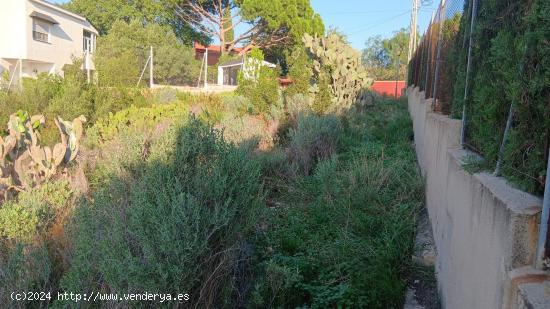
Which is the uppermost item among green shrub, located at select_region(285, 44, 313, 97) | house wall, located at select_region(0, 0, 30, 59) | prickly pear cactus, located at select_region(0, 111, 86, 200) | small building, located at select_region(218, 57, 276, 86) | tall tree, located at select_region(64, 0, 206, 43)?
tall tree, located at select_region(64, 0, 206, 43)

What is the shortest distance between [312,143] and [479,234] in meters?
5.89

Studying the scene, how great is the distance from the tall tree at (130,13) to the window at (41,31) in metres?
11.0

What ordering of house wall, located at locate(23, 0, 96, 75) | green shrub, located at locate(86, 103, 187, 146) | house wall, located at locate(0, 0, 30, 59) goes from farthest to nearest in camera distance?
house wall, located at locate(23, 0, 96, 75) → house wall, located at locate(0, 0, 30, 59) → green shrub, located at locate(86, 103, 187, 146)

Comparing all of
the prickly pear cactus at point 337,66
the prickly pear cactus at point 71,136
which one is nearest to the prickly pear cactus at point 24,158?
the prickly pear cactus at point 71,136

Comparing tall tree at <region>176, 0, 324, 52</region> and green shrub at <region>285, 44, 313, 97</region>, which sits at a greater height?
tall tree at <region>176, 0, 324, 52</region>

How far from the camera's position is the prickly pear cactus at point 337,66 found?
1509 centimetres

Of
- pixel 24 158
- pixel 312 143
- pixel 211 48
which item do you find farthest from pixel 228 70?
pixel 24 158

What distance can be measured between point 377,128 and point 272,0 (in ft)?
78.3

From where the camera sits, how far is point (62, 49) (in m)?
33.0

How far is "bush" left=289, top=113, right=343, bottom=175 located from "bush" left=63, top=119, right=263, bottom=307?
363cm

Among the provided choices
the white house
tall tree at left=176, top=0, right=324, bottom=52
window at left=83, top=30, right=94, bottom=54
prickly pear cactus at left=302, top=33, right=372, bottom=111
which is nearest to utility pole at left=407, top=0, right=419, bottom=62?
tall tree at left=176, top=0, right=324, bottom=52

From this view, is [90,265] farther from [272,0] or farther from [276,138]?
[272,0]

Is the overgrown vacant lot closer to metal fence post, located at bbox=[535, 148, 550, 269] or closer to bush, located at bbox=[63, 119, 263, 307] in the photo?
bush, located at bbox=[63, 119, 263, 307]

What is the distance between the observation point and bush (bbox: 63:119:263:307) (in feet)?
9.02
